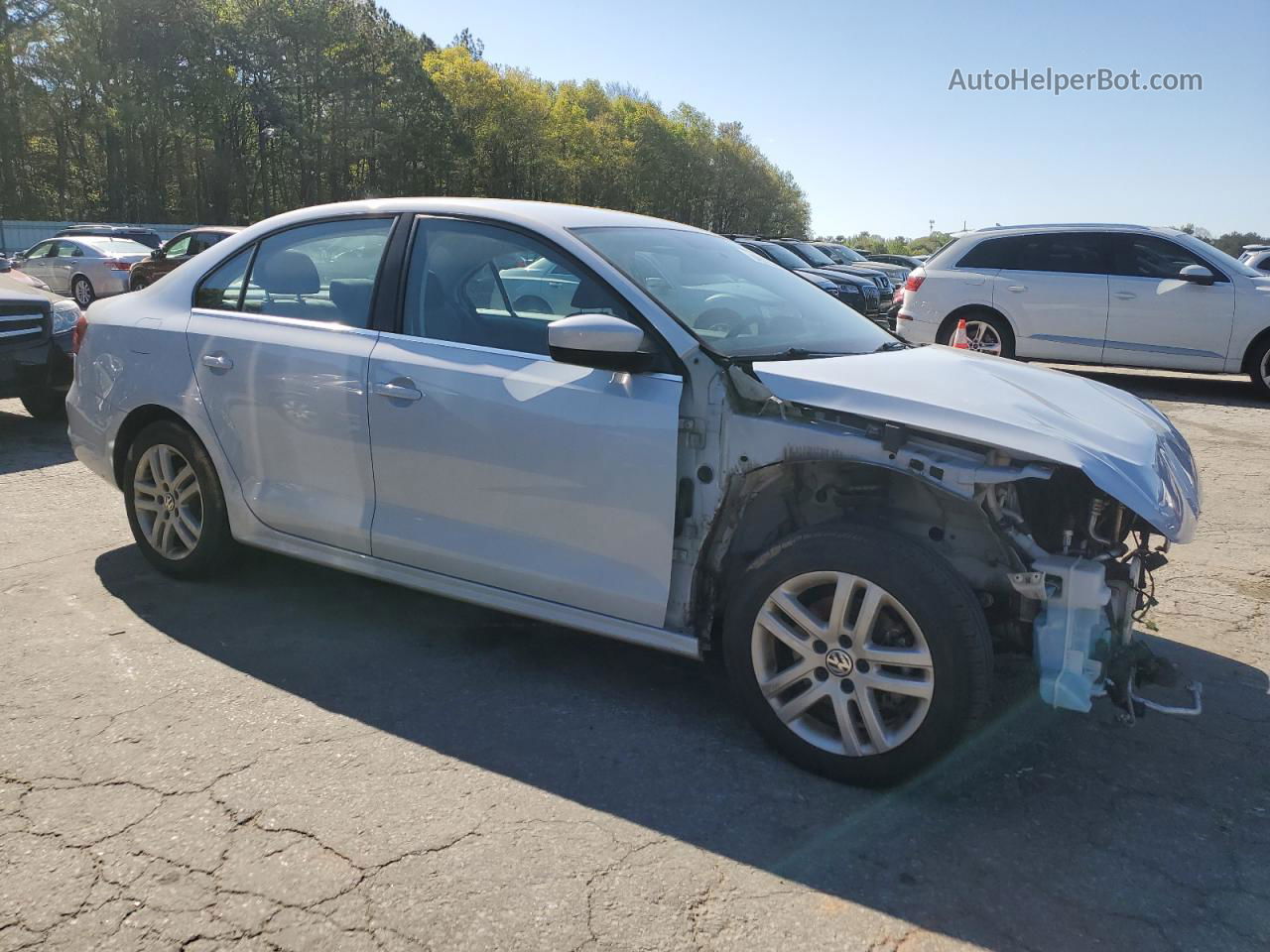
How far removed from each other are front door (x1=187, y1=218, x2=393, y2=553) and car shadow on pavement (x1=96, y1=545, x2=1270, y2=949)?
564 millimetres

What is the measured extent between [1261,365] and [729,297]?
30.5 ft

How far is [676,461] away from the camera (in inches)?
124

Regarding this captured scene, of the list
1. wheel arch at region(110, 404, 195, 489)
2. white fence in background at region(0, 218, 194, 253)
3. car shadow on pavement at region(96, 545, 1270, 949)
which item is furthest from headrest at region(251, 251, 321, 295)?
white fence in background at region(0, 218, 194, 253)

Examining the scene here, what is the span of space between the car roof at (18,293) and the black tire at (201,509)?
4.14m

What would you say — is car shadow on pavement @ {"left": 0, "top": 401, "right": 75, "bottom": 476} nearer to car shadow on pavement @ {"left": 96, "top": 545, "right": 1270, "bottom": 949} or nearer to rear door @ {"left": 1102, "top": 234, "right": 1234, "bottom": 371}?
car shadow on pavement @ {"left": 96, "top": 545, "right": 1270, "bottom": 949}

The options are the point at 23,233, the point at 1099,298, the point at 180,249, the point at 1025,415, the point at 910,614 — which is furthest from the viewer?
the point at 23,233

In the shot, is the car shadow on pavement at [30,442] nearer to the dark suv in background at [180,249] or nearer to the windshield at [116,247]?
the dark suv in background at [180,249]

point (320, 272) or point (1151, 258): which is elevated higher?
point (1151, 258)

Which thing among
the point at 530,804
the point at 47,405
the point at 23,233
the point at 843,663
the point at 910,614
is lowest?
the point at 530,804

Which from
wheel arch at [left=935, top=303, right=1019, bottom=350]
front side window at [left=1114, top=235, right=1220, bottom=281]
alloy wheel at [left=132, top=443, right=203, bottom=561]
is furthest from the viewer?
wheel arch at [left=935, top=303, right=1019, bottom=350]

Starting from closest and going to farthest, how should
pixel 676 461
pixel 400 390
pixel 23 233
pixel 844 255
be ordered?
pixel 676 461 → pixel 400 390 → pixel 844 255 → pixel 23 233

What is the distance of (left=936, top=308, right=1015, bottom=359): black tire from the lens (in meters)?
11.6

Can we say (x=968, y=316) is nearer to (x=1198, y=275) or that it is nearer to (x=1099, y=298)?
(x=1099, y=298)

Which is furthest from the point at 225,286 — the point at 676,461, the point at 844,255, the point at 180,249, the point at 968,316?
the point at 844,255
